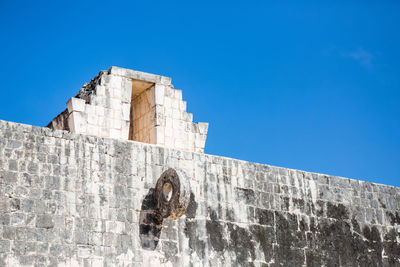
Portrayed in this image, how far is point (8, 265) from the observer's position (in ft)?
33.2

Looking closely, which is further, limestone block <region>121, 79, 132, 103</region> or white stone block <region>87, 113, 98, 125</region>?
limestone block <region>121, 79, 132, 103</region>

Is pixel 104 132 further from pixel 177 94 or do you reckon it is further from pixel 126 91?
pixel 177 94

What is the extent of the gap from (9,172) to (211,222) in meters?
3.70

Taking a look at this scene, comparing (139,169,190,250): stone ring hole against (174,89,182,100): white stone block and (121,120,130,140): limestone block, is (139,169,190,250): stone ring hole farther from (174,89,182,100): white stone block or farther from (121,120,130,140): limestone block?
(174,89,182,100): white stone block

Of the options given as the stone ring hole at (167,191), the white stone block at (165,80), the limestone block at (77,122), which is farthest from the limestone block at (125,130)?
the stone ring hole at (167,191)

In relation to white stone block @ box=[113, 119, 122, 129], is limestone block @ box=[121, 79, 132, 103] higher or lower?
higher

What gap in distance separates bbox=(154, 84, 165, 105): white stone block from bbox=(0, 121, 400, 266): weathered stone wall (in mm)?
2209

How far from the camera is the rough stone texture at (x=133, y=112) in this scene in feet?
44.9

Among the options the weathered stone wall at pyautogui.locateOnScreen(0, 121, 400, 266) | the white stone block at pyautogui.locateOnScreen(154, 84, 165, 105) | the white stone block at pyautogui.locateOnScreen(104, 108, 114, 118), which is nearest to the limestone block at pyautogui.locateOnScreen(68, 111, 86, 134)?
the white stone block at pyautogui.locateOnScreen(104, 108, 114, 118)

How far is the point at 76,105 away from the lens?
535 inches

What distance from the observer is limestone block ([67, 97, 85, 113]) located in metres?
13.5

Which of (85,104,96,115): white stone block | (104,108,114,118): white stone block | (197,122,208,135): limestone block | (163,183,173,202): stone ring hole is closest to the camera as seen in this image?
(163,183,173,202): stone ring hole

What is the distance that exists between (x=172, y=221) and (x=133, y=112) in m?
4.17

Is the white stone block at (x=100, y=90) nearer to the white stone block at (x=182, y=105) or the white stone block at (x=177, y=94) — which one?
the white stone block at (x=177, y=94)
